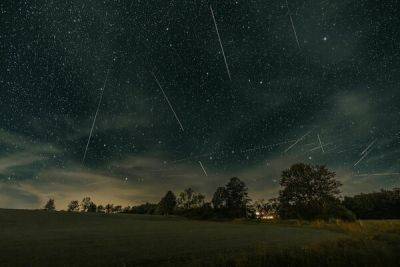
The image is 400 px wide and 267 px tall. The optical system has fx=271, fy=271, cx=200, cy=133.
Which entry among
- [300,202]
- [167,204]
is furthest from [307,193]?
[167,204]

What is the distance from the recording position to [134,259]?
1300 centimetres

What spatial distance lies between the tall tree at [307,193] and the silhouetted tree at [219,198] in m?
40.5

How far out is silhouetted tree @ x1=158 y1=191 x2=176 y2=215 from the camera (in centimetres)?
14741

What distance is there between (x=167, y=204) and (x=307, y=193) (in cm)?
8570

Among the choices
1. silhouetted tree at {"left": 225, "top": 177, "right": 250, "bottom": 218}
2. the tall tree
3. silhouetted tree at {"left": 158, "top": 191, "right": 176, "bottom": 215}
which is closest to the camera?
the tall tree

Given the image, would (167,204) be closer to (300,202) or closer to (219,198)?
(219,198)

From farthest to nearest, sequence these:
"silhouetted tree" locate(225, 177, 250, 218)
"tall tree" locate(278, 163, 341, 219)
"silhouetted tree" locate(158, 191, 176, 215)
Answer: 1. "silhouetted tree" locate(158, 191, 176, 215)
2. "silhouetted tree" locate(225, 177, 250, 218)
3. "tall tree" locate(278, 163, 341, 219)

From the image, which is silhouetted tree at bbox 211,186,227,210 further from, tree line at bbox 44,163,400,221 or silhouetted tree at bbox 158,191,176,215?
silhouetted tree at bbox 158,191,176,215

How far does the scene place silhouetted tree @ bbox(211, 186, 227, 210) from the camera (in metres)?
124

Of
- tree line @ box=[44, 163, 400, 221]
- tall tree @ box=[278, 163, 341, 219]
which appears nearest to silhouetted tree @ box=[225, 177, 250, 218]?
tree line @ box=[44, 163, 400, 221]

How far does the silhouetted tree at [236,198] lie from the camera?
11931cm

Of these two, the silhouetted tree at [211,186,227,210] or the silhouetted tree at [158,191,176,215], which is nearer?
the silhouetted tree at [211,186,227,210]

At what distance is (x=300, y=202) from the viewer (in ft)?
274

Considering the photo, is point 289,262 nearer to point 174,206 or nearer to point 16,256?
point 16,256
